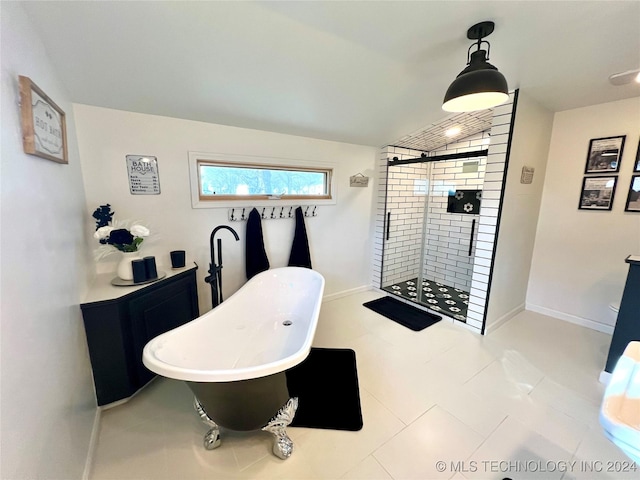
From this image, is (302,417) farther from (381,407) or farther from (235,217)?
(235,217)

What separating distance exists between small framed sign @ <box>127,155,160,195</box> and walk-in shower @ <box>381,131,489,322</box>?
2.69 m

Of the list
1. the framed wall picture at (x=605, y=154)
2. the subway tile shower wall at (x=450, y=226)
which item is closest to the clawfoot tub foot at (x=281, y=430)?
the subway tile shower wall at (x=450, y=226)

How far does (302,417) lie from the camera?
5.58 feet

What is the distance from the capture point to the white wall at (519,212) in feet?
7.95

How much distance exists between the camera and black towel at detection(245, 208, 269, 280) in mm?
2592

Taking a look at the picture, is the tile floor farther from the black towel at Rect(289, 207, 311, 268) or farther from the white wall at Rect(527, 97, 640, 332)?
the black towel at Rect(289, 207, 311, 268)

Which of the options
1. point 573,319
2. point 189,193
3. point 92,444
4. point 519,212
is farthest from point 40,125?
point 573,319

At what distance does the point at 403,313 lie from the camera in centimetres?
312

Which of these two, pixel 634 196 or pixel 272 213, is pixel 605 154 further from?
pixel 272 213

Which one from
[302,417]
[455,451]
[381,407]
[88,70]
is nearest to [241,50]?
[88,70]

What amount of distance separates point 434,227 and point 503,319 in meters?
1.53

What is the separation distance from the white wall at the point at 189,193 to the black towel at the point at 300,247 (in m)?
0.09

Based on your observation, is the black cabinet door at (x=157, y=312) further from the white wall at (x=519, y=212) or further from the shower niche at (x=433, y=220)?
the white wall at (x=519, y=212)

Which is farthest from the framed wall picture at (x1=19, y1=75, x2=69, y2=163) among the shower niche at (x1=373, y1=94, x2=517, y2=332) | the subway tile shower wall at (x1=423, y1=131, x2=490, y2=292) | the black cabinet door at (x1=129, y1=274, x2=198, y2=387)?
the subway tile shower wall at (x1=423, y1=131, x2=490, y2=292)
